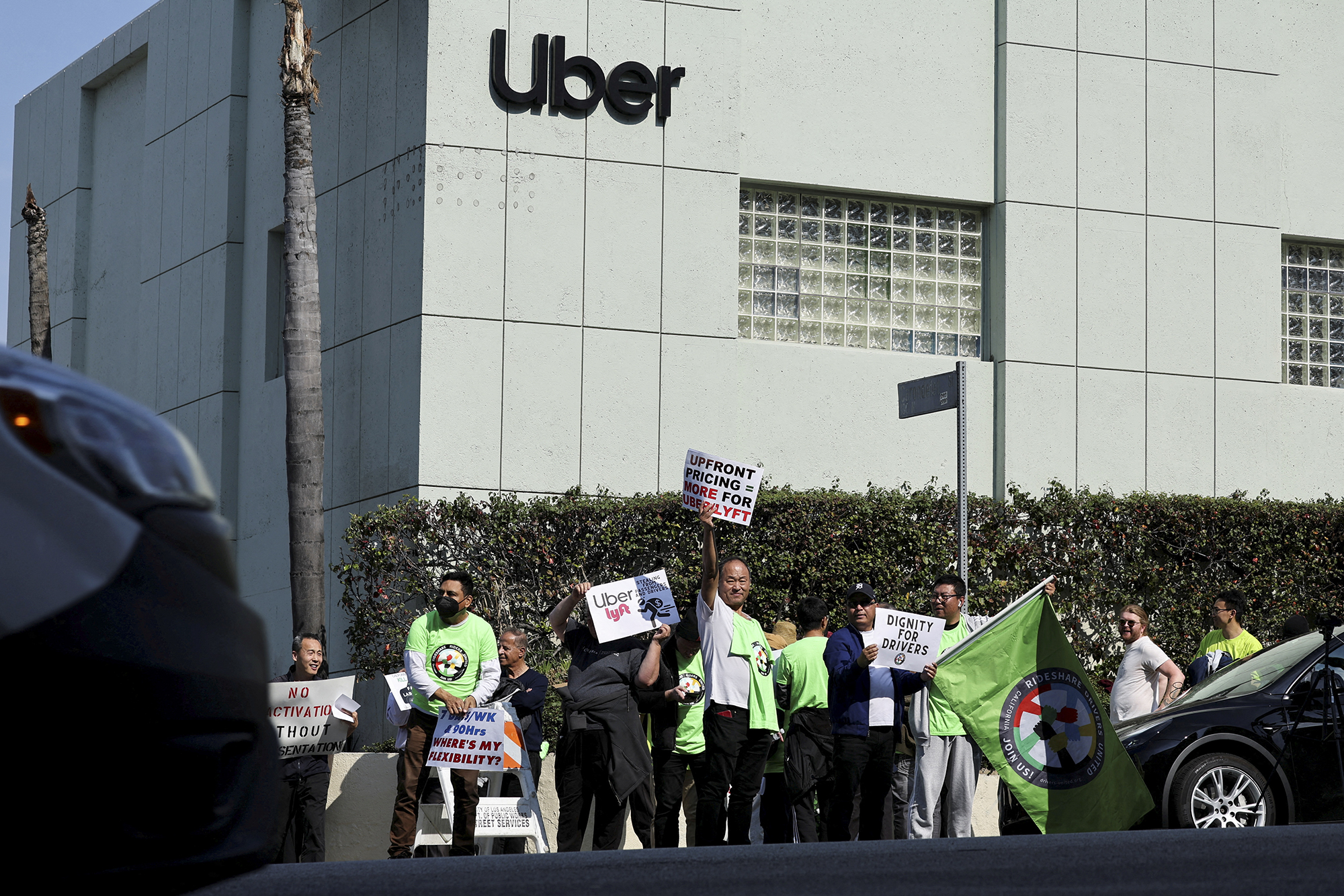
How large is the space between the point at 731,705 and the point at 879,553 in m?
Result: 5.72

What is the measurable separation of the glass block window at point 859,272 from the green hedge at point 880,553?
2.40 metres

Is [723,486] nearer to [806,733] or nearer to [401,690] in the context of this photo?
[806,733]

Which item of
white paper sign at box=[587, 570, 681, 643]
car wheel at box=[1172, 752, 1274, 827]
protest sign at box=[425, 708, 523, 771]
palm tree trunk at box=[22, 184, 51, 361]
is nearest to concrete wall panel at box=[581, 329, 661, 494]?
white paper sign at box=[587, 570, 681, 643]

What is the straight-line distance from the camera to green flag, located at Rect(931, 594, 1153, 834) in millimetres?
10906

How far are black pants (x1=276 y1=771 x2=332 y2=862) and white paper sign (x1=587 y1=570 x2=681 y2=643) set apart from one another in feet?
7.52

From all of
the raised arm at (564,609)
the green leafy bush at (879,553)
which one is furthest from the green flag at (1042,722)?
the green leafy bush at (879,553)

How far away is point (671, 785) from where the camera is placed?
38.8ft

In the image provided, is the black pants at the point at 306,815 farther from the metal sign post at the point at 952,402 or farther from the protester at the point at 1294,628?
the protester at the point at 1294,628

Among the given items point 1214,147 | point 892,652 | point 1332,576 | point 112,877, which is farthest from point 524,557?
point 112,877

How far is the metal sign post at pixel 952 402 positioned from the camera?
1243cm

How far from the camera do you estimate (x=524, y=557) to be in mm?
16625

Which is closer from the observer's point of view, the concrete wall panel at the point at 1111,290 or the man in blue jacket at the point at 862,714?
the man in blue jacket at the point at 862,714

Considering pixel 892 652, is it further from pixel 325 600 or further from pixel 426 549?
pixel 325 600

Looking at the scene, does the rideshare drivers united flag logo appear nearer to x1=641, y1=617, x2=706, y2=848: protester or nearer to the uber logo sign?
x1=641, y1=617, x2=706, y2=848: protester
